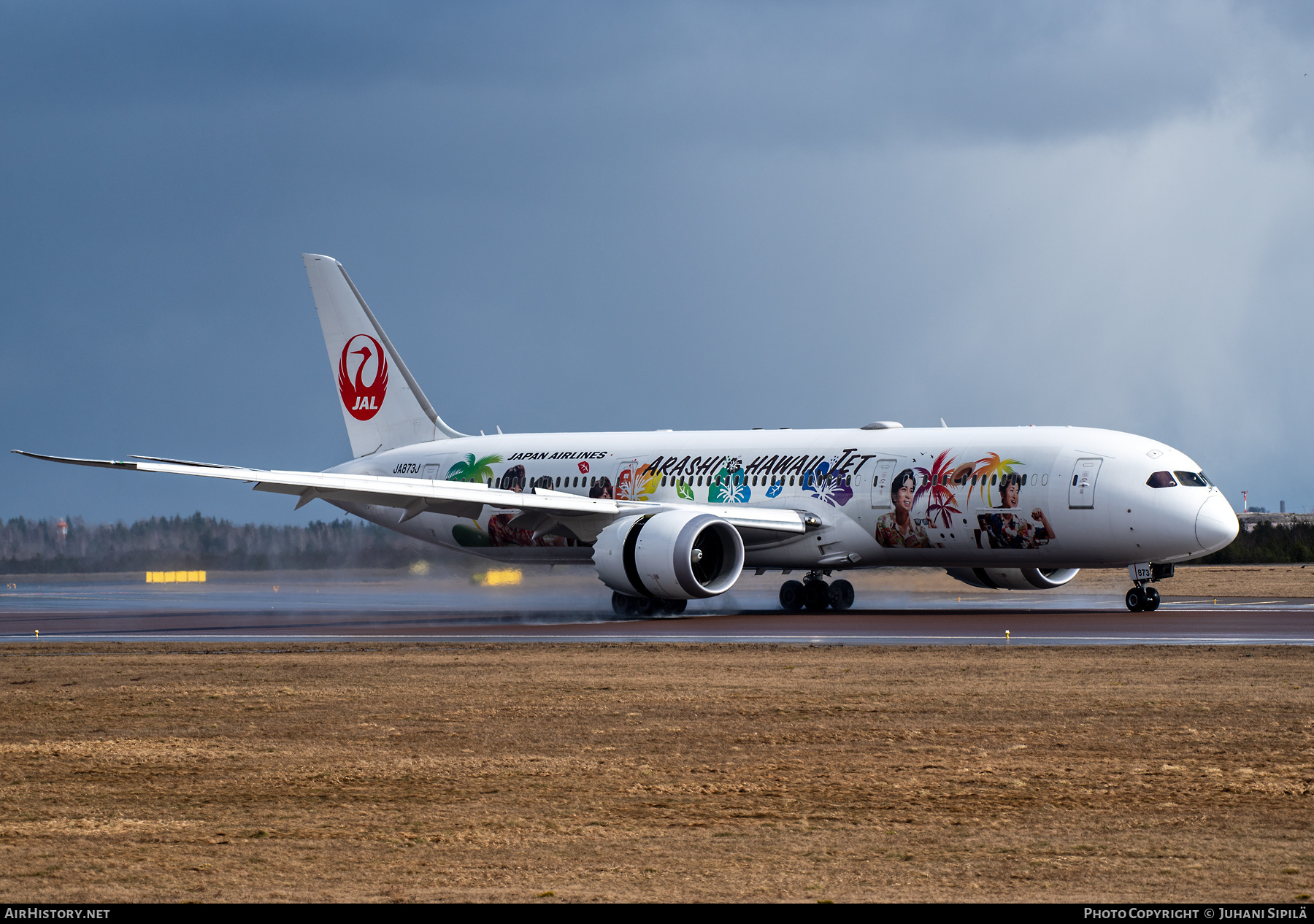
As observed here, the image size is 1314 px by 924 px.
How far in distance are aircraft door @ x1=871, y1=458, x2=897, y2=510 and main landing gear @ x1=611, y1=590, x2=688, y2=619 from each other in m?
4.94

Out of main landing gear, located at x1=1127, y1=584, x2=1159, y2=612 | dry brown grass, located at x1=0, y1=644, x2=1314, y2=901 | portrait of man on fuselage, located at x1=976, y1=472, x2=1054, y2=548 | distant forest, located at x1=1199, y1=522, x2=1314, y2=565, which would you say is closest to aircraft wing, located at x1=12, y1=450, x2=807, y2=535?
portrait of man on fuselage, located at x1=976, y1=472, x2=1054, y2=548

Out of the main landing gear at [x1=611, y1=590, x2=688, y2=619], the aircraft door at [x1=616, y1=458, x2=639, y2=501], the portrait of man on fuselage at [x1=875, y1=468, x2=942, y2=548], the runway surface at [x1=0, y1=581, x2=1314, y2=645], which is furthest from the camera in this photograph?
the aircraft door at [x1=616, y1=458, x2=639, y2=501]

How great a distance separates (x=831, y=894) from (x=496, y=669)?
44.4 ft

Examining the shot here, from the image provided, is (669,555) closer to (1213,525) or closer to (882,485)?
(882,485)

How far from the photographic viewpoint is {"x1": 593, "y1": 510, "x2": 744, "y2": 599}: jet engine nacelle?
107 feet

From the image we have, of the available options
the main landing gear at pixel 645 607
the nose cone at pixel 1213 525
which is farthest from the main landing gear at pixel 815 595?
the nose cone at pixel 1213 525

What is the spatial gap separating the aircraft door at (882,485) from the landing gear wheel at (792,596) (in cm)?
362

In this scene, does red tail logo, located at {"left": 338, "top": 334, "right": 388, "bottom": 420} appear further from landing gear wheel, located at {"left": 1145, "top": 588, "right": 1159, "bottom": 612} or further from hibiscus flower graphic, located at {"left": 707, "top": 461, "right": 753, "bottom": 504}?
landing gear wheel, located at {"left": 1145, "top": 588, "right": 1159, "bottom": 612}

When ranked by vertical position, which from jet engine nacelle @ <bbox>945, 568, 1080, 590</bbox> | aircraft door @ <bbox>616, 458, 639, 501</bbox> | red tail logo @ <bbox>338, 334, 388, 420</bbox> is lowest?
jet engine nacelle @ <bbox>945, 568, 1080, 590</bbox>

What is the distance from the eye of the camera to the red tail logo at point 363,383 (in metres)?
46.2

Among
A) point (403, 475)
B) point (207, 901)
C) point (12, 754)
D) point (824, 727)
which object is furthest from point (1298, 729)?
point (403, 475)

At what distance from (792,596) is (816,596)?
625mm

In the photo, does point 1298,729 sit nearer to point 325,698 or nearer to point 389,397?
point 325,698

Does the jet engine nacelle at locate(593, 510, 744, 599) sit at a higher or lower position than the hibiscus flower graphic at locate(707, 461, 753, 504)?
lower
